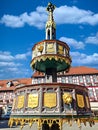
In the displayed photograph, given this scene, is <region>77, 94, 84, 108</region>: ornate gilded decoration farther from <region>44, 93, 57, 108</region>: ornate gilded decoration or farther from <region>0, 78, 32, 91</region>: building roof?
<region>0, 78, 32, 91</region>: building roof

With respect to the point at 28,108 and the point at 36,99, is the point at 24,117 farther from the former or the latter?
the point at 36,99

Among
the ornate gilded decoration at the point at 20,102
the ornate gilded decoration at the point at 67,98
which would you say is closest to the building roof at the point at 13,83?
the ornate gilded decoration at the point at 20,102

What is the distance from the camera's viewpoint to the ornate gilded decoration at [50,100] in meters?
8.44

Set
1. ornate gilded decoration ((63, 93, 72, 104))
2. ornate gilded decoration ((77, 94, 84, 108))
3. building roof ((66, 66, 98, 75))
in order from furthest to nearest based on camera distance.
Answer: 1. building roof ((66, 66, 98, 75))
2. ornate gilded decoration ((77, 94, 84, 108))
3. ornate gilded decoration ((63, 93, 72, 104))

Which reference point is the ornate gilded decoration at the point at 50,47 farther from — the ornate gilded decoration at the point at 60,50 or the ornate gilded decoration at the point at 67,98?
the ornate gilded decoration at the point at 67,98

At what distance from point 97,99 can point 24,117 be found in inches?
1357

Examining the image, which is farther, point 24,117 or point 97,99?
point 97,99

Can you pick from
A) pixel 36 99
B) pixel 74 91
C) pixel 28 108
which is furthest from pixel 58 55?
pixel 28 108

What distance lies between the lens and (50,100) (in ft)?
28.1

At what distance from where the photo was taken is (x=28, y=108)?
28.5 ft

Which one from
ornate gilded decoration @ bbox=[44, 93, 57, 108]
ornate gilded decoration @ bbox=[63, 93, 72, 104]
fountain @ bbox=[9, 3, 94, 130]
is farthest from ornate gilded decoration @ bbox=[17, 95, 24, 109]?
ornate gilded decoration @ bbox=[63, 93, 72, 104]

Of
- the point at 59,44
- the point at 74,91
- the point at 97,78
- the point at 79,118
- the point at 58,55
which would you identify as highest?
the point at 97,78

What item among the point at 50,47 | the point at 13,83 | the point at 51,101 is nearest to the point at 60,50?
the point at 50,47

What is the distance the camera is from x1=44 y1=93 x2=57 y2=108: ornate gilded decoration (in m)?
8.44
